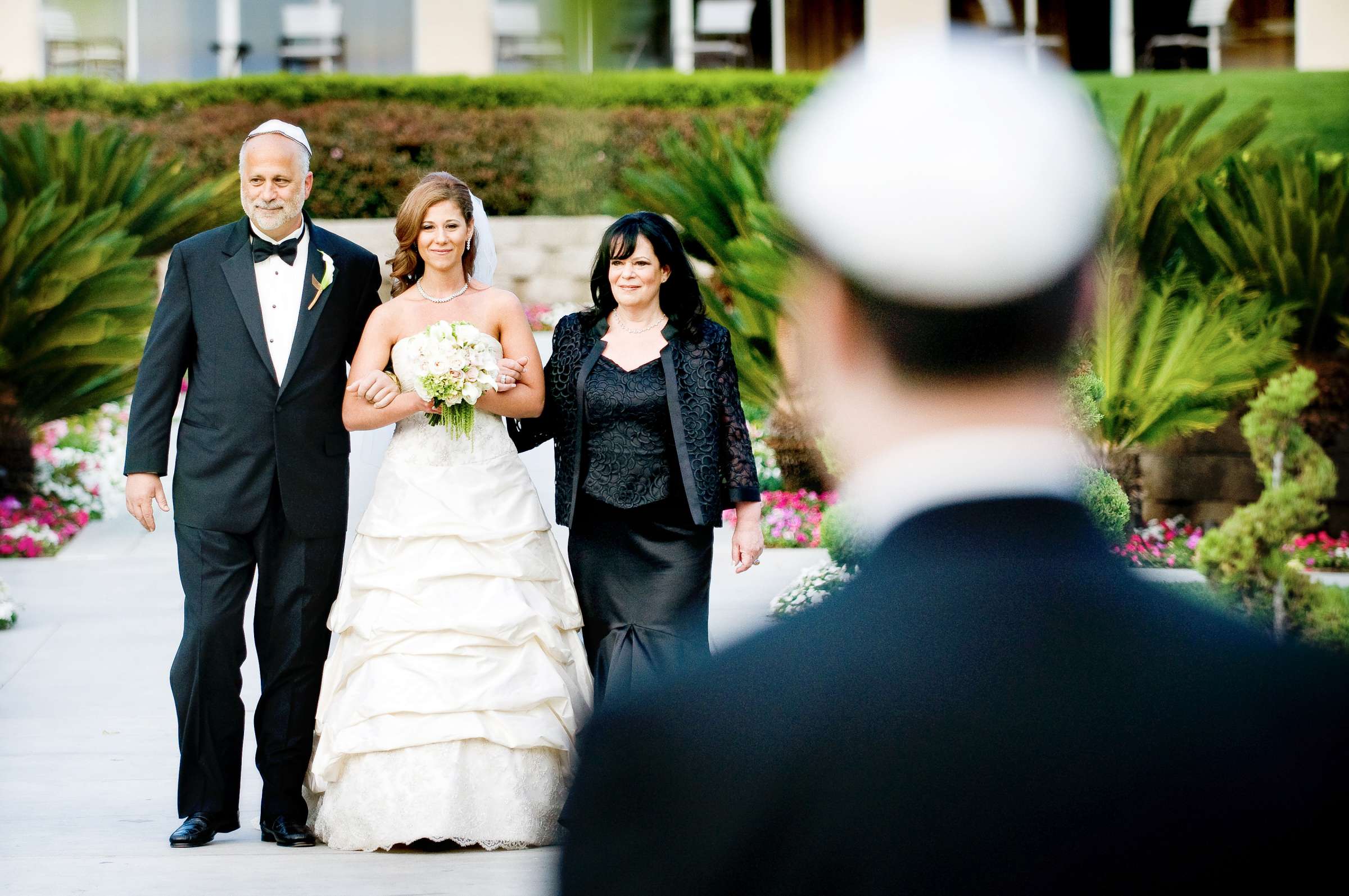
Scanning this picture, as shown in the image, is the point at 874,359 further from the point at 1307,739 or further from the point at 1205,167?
the point at 1205,167

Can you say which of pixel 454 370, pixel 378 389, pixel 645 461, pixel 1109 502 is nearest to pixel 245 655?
pixel 378 389

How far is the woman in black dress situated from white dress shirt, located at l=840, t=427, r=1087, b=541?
3.74m

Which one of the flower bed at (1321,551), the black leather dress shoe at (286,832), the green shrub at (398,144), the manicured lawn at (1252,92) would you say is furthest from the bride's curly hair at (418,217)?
the manicured lawn at (1252,92)

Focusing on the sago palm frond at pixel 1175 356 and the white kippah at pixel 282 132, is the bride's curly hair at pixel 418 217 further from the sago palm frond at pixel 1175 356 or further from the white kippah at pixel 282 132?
the sago palm frond at pixel 1175 356

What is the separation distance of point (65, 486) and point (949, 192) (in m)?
10.5

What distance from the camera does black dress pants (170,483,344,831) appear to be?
4.39 metres

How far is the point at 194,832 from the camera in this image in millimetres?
4414

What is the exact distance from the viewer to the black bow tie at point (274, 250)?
177 inches

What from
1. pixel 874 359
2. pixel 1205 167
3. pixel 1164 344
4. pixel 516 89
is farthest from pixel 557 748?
pixel 516 89

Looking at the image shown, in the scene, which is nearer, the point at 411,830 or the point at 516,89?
the point at 411,830

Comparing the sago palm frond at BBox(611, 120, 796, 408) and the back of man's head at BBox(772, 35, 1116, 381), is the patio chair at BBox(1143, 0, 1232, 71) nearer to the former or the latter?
the sago palm frond at BBox(611, 120, 796, 408)

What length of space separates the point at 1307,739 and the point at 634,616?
12.8 ft

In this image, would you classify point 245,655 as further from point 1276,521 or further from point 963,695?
point 1276,521

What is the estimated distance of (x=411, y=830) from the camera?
14.3 feet
